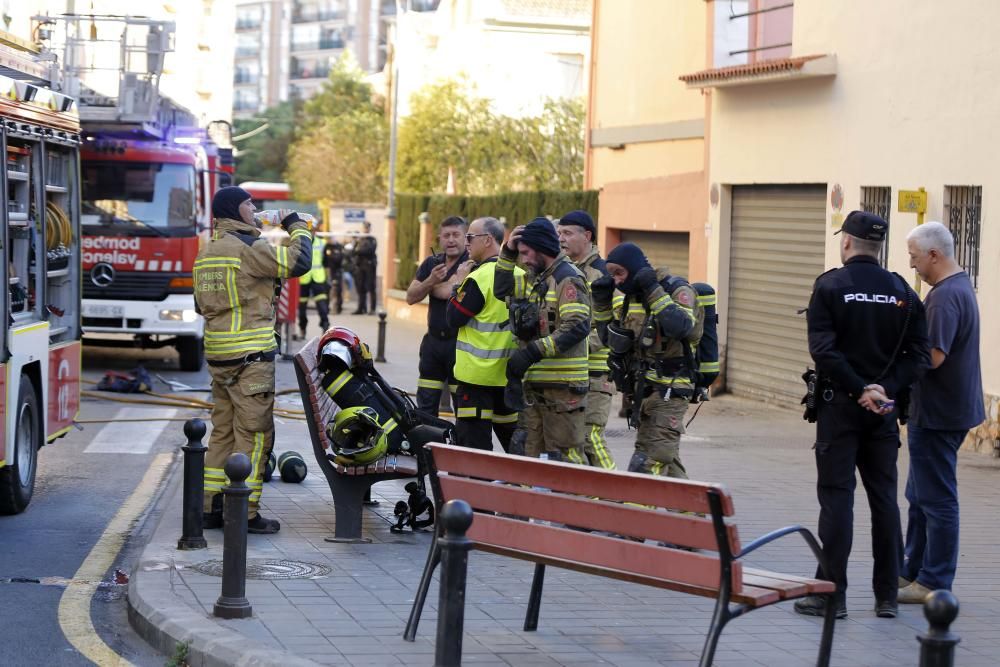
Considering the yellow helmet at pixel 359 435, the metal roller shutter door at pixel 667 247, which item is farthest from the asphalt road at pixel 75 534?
the metal roller shutter door at pixel 667 247

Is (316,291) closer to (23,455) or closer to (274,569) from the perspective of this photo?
(23,455)

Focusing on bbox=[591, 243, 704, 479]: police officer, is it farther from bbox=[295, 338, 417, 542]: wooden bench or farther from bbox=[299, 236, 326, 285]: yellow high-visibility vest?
bbox=[299, 236, 326, 285]: yellow high-visibility vest

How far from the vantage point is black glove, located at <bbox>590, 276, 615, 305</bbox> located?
8.66 m

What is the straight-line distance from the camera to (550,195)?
27047 millimetres

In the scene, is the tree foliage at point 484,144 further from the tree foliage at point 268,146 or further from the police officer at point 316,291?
the tree foliage at point 268,146

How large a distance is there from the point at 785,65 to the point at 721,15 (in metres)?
2.94

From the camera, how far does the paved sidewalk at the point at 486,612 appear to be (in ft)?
20.1

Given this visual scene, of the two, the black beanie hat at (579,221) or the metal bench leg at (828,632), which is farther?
the black beanie hat at (579,221)

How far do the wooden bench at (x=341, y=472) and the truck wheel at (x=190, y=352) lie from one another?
36.4ft

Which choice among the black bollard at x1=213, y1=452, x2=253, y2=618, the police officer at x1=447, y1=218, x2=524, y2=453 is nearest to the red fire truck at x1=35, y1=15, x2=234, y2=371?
the police officer at x1=447, y1=218, x2=524, y2=453

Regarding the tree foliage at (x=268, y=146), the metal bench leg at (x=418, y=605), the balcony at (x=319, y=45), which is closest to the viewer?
the metal bench leg at (x=418, y=605)

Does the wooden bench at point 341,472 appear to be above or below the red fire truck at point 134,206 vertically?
below

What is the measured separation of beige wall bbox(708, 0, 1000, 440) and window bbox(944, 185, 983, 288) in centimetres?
12

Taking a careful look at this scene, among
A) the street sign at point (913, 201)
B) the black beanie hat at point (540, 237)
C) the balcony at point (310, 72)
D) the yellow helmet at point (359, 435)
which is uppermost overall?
the balcony at point (310, 72)
